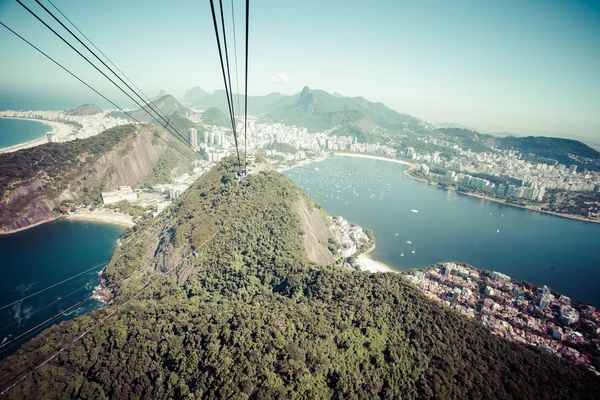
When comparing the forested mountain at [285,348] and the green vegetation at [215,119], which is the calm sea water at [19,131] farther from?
the forested mountain at [285,348]

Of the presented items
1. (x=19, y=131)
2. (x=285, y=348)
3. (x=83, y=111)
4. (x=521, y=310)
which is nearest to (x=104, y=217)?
(x=285, y=348)

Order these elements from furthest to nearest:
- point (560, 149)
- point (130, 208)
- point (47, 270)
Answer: point (560, 149)
point (130, 208)
point (47, 270)

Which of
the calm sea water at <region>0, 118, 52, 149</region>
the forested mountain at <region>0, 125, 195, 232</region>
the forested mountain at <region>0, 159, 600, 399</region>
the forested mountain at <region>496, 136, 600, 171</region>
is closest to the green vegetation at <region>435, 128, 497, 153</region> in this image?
the forested mountain at <region>496, 136, 600, 171</region>

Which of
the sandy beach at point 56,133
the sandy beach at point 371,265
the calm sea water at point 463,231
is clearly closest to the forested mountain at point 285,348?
the sandy beach at point 371,265

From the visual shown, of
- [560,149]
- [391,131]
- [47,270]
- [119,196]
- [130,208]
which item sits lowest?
[47,270]

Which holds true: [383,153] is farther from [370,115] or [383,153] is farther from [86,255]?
[86,255]

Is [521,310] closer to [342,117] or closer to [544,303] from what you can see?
[544,303]

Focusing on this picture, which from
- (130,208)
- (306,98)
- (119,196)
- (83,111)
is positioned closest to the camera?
(130,208)

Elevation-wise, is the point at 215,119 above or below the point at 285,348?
above
